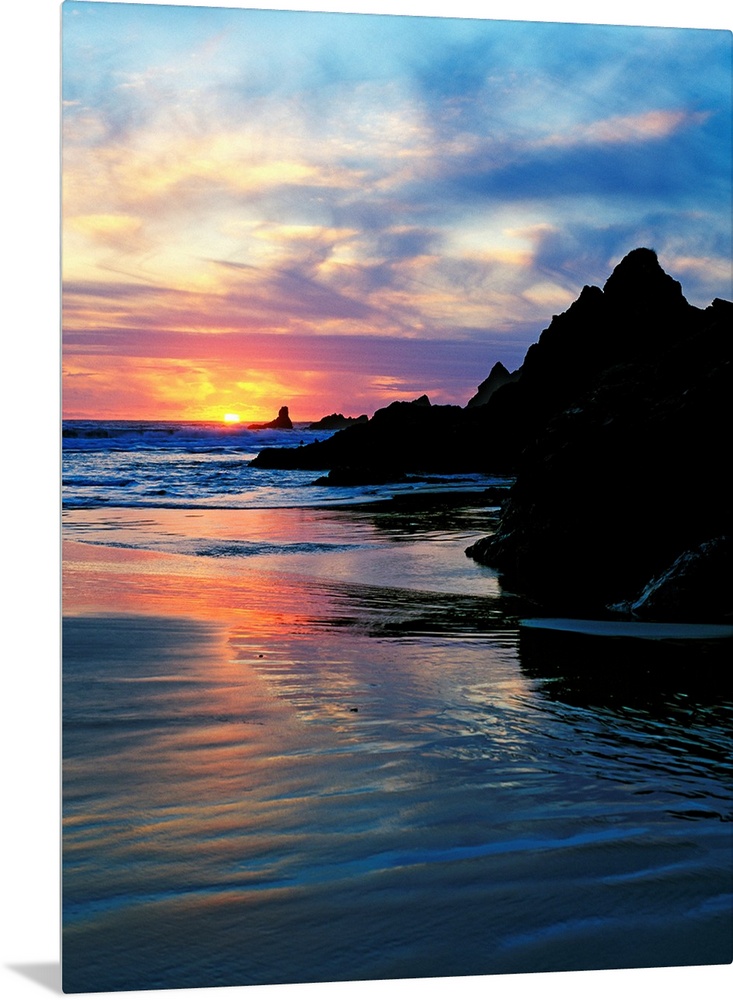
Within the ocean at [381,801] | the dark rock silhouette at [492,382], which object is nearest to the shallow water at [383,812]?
the ocean at [381,801]

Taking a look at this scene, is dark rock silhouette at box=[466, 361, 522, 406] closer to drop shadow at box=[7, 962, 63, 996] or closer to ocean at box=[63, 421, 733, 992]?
ocean at box=[63, 421, 733, 992]

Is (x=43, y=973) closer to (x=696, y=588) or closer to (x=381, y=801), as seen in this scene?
(x=381, y=801)

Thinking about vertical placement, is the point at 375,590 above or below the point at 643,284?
below

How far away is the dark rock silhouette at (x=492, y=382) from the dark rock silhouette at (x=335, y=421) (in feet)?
1.70

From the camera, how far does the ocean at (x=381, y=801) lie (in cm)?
327

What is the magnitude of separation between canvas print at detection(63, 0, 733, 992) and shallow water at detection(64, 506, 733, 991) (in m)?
0.01

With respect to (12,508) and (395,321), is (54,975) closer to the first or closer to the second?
(12,508)

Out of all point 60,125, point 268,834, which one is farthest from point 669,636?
point 60,125

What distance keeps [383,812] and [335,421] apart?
252 centimetres

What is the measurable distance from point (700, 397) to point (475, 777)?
3.87 metres

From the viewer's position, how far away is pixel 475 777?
12.1ft

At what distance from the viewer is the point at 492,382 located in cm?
540

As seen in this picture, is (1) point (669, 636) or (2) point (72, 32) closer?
(2) point (72, 32)

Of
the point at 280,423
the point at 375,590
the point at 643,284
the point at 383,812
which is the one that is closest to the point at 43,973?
the point at 383,812
